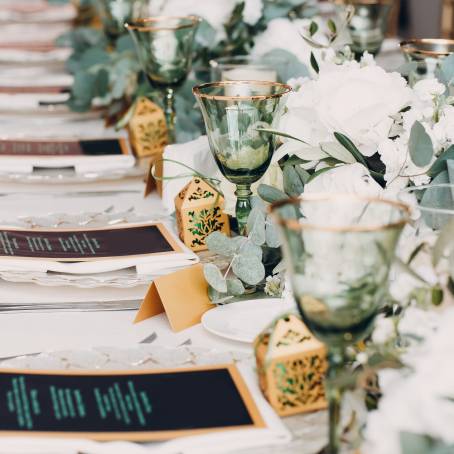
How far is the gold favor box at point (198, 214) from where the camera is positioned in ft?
3.93

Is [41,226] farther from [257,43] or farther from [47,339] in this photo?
[257,43]

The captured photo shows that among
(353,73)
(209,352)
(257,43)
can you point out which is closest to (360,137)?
(353,73)

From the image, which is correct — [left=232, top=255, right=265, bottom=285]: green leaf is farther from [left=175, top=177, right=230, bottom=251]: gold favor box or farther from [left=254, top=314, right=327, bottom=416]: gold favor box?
[left=254, top=314, right=327, bottom=416]: gold favor box

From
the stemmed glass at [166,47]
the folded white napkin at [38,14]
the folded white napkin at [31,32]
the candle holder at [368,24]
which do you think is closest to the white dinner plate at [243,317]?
the stemmed glass at [166,47]

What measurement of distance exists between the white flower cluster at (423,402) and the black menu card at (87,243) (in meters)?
0.57

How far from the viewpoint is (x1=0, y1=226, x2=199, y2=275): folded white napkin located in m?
1.09

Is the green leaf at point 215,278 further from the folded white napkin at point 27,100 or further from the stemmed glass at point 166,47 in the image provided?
the folded white napkin at point 27,100

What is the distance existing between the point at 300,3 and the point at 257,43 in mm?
355

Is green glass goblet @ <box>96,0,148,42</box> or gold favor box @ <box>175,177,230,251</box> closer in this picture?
gold favor box @ <box>175,177,230,251</box>

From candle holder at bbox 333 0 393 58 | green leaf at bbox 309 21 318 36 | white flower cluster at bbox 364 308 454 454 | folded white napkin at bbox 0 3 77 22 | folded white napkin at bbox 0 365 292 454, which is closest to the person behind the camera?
white flower cluster at bbox 364 308 454 454

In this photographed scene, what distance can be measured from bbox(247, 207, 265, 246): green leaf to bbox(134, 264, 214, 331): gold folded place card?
0.27 ft

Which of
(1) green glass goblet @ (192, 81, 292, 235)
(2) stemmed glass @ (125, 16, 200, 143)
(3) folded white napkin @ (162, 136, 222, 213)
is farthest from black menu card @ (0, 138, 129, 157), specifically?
(1) green glass goblet @ (192, 81, 292, 235)

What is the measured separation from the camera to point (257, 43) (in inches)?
72.8

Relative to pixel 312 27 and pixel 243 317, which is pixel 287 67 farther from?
pixel 243 317
